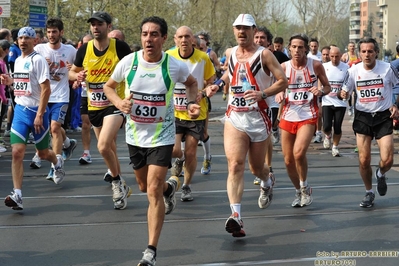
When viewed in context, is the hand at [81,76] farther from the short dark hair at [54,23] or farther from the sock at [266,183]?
the sock at [266,183]

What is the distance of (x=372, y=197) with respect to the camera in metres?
9.45

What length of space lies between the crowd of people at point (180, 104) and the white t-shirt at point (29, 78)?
1 centimetres

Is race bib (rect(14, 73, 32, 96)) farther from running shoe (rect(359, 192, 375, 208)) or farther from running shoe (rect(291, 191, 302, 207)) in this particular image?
running shoe (rect(359, 192, 375, 208))

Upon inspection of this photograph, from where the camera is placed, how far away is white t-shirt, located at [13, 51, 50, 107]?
9.52m

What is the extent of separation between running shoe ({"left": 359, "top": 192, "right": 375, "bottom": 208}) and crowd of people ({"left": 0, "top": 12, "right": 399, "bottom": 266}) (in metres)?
0.01

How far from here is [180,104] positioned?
10.1m

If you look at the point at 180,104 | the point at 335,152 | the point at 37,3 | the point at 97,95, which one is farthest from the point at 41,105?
the point at 37,3

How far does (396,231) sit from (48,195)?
4.63 metres

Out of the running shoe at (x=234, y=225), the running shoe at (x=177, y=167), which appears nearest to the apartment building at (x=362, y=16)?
the running shoe at (x=177, y=167)

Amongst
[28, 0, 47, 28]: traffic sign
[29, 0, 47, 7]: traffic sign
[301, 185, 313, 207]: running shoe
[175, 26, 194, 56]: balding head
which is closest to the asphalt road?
[301, 185, 313, 207]: running shoe

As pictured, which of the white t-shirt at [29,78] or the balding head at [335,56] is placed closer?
the white t-shirt at [29,78]

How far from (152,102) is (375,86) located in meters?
3.54

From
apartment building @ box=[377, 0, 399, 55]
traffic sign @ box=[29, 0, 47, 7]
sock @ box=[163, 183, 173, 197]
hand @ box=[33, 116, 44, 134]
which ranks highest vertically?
traffic sign @ box=[29, 0, 47, 7]

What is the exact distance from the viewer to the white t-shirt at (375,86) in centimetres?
949
